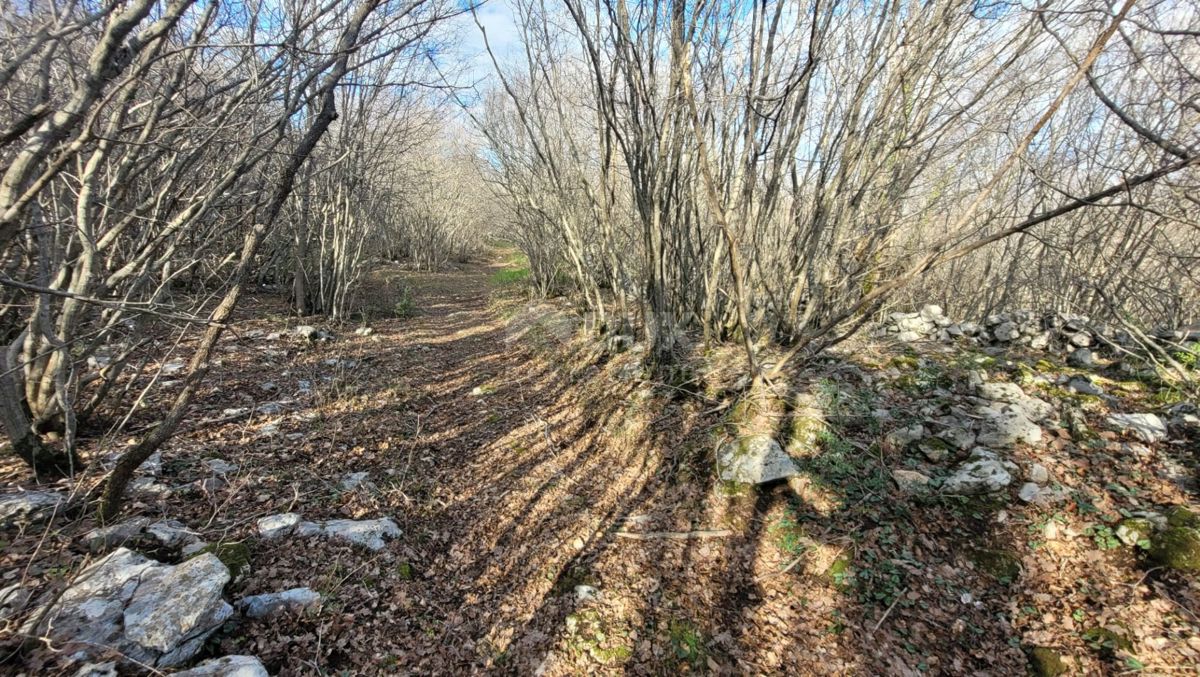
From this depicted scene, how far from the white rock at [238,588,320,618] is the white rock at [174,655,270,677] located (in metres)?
0.31

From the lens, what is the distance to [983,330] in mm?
5484

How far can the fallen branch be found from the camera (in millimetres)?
3621

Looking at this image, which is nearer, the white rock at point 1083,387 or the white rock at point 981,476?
the white rock at point 981,476

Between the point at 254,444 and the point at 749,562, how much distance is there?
169 inches

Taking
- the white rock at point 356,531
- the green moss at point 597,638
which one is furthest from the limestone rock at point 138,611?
the green moss at point 597,638

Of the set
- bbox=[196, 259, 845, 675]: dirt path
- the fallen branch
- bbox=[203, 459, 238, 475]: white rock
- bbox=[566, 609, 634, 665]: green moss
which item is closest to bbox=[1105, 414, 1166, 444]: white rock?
bbox=[196, 259, 845, 675]: dirt path

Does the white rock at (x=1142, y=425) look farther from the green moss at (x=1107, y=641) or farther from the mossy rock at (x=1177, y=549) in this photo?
the green moss at (x=1107, y=641)

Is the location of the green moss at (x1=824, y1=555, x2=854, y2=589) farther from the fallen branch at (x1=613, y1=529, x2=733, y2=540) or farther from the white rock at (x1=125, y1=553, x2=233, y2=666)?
the white rock at (x1=125, y1=553, x2=233, y2=666)

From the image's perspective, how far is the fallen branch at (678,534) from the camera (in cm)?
362

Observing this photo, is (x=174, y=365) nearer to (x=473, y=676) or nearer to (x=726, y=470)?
(x=473, y=676)

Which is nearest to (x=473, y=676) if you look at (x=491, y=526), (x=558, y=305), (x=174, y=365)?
(x=491, y=526)

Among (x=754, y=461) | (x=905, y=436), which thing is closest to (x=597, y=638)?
(x=754, y=461)

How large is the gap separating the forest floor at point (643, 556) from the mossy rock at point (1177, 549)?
0.30 feet

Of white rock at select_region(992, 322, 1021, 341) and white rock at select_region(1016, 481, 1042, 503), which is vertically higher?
white rock at select_region(992, 322, 1021, 341)
